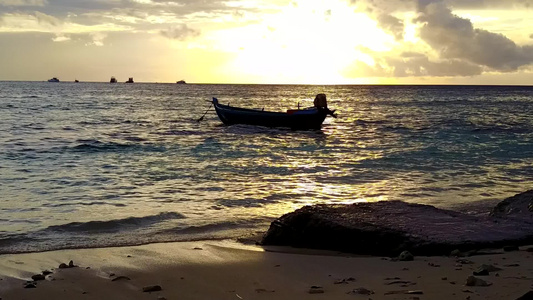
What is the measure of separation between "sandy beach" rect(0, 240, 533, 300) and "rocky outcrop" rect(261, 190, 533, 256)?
0.69 ft

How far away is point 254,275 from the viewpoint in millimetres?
5648

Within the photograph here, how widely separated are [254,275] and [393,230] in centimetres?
184

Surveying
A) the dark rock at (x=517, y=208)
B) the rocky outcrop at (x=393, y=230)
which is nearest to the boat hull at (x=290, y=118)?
the dark rock at (x=517, y=208)

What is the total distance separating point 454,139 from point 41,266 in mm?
A: 21926

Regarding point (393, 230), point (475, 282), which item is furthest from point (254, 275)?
point (475, 282)

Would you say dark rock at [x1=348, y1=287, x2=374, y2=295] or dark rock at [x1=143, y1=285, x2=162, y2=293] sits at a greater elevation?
dark rock at [x1=348, y1=287, x2=374, y2=295]

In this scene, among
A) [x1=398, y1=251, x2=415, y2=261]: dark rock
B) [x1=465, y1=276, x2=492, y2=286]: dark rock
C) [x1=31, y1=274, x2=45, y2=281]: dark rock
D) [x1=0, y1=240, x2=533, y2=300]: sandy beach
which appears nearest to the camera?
[x1=465, y1=276, x2=492, y2=286]: dark rock

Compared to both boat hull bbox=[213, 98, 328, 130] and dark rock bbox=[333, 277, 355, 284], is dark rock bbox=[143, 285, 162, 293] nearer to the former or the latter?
dark rock bbox=[333, 277, 355, 284]

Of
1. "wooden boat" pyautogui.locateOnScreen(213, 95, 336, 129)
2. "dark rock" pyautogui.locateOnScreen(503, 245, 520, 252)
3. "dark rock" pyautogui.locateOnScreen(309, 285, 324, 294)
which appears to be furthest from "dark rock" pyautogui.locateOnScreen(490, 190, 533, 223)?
"wooden boat" pyautogui.locateOnScreen(213, 95, 336, 129)

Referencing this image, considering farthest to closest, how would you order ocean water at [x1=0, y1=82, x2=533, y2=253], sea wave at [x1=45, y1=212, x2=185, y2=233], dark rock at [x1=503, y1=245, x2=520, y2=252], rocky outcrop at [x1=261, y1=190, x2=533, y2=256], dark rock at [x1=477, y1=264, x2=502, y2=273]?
ocean water at [x1=0, y1=82, x2=533, y2=253]
sea wave at [x1=45, y1=212, x2=185, y2=233]
rocky outcrop at [x1=261, y1=190, x2=533, y2=256]
dark rock at [x1=503, y1=245, x2=520, y2=252]
dark rock at [x1=477, y1=264, x2=502, y2=273]

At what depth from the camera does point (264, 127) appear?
31.8 metres

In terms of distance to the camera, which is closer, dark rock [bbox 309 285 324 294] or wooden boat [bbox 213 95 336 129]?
dark rock [bbox 309 285 324 294]

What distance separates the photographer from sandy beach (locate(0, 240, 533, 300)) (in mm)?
4809

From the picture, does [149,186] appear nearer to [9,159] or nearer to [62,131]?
[9,159]
